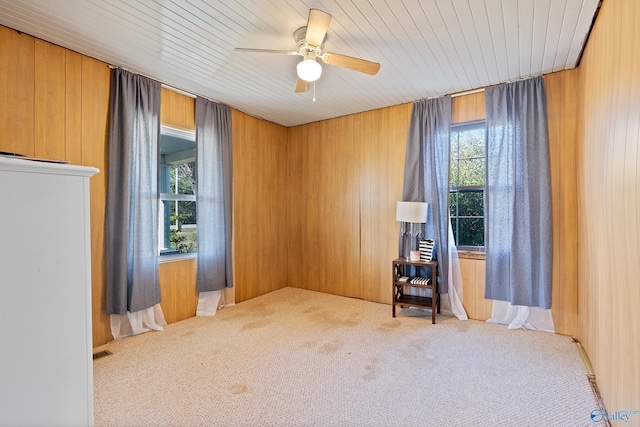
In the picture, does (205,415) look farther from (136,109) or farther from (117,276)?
(136,109)

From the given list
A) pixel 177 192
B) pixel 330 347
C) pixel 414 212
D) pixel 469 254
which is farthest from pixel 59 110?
pixel 469 254

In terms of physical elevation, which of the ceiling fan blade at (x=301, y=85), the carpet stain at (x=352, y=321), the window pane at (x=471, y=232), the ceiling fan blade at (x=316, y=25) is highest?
the ceiling fan blade at (x=316, y=25)

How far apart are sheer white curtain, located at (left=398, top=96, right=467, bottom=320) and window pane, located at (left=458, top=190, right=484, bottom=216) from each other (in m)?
0.25

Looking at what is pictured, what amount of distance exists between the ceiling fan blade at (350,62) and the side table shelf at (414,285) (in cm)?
208

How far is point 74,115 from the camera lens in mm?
2553

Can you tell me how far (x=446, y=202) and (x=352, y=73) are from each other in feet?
5.80

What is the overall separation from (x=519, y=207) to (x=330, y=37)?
2.44 metres

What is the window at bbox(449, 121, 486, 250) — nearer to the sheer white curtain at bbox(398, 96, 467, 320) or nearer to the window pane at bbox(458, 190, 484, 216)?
the window pane at bbox(458, 190, 484, 216)

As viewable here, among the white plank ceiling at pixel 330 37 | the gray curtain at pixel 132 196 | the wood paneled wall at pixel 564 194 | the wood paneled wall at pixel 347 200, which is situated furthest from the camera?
the wood paneled wall at pixel 347 200

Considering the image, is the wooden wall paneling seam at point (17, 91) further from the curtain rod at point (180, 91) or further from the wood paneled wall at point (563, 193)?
the wood paneled wall at point (563, 193)

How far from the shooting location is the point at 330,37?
234cm

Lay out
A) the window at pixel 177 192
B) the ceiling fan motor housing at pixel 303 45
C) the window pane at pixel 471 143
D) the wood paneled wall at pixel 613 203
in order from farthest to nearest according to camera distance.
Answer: the window pane at pixel 471 143
the window at pixel 177 192
the ceiling fan motor housing at pixel 303 45
the wood paneled wall at pixel 613 203

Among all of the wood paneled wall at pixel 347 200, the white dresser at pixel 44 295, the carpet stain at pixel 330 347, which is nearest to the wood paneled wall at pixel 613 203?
the carpet stain at pixel 330 347

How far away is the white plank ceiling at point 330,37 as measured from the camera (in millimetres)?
1990
